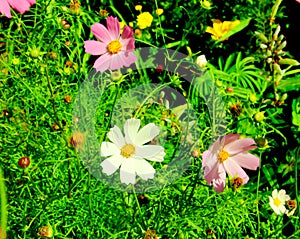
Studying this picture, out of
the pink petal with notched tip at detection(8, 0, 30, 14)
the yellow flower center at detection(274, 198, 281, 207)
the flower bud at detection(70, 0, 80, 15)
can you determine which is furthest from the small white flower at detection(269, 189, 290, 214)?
the pink petal with notched tip at detection(8, 0, 30, 14)

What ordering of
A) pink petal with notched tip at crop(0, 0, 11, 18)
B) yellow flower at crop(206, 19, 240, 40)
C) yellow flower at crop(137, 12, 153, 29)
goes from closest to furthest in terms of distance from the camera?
pink petal with notched tip at crop(0, 0, 11, 18), yellow flower at crop(137, 12, 153, 29), yellow flower at crop(206, 19, 240, 40)

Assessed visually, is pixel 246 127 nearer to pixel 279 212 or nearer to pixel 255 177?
pixel 255 177

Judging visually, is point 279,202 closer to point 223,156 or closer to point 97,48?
point 223,156

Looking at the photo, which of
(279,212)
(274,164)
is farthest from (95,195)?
(274,164)

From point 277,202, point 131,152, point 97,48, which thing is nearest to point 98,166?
point 131,152

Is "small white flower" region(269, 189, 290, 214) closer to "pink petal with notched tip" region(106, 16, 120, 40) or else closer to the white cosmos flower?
the white cosmos flower

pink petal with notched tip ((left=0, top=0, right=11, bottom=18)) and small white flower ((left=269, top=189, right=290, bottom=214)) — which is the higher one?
pink petal with notched tip ((left=0, top=0, right=11, bottom=18))
